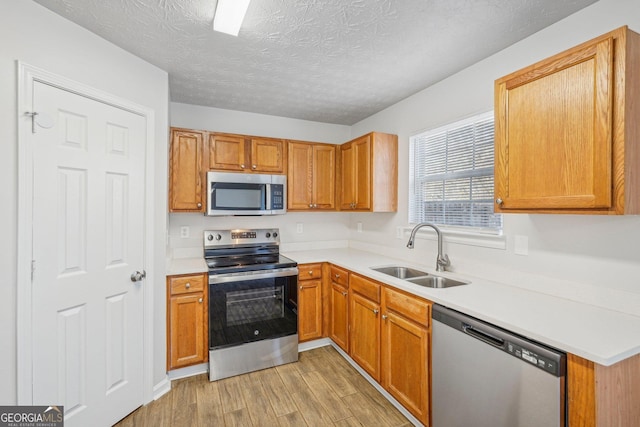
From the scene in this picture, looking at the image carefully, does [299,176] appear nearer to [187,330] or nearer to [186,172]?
[186,172]

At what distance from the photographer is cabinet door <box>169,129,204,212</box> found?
2701mm

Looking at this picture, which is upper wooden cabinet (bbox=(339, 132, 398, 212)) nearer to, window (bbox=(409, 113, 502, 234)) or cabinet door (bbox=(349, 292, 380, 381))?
window (bbox=(409, 113, 502, 234))

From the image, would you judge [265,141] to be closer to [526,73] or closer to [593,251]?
[526,73]

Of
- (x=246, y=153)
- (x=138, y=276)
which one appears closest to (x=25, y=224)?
(x=138, y=276)

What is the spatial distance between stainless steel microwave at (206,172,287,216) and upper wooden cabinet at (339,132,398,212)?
0.80 metres

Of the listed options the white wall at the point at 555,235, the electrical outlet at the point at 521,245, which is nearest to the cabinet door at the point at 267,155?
the white wall at the point at 555,235

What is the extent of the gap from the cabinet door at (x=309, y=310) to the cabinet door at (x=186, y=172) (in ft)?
4.17

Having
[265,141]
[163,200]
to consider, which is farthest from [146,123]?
[265,141]

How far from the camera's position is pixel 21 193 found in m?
1.49

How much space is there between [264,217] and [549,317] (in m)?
2.72

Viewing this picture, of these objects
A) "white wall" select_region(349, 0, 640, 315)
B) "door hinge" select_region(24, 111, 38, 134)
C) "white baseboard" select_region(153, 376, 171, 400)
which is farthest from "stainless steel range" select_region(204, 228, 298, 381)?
"door hinge" select_region(24, 111, 38, 134)

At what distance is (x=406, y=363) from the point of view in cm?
198

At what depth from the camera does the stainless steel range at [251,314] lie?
249 cm

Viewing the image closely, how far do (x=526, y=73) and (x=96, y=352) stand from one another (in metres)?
3.00
